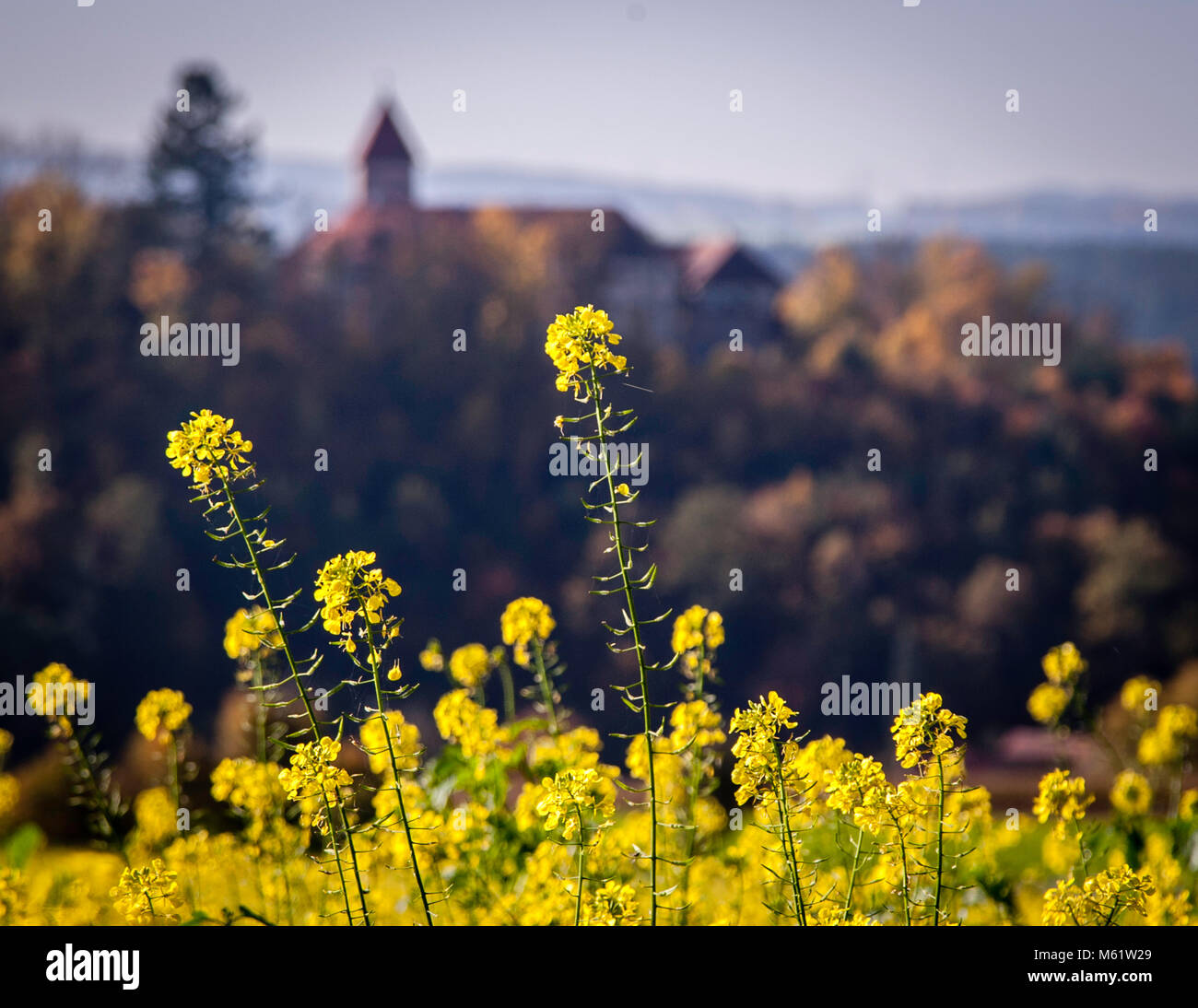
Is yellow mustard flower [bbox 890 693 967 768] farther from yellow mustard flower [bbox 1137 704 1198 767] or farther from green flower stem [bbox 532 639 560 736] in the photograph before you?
yellow mustard flower [bbox 1137 704 1198 767]

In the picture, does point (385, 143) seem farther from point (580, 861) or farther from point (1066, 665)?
point (580, 861)

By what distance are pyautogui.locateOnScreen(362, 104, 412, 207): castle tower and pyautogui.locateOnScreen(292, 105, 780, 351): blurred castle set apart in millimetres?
22

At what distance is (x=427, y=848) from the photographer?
2264mm

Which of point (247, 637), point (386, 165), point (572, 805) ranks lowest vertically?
point (572, 805)

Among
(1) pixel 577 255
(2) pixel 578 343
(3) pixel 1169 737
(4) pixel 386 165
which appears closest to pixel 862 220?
(1) pixel 577 255

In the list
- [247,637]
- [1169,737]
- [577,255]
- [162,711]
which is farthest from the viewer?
[577,255]

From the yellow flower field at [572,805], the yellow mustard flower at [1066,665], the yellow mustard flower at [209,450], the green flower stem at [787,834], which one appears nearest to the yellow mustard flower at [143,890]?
the yellow flower field at [572,805]

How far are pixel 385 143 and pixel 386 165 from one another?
507 mm

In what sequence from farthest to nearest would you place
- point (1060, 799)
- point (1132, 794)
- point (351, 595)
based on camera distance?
point (1132, 794), point (1060, 799), point (351, 595)

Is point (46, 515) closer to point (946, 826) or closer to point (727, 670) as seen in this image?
point (727, 670)

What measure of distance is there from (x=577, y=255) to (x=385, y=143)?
7.20 metres

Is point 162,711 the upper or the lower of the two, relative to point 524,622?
lower

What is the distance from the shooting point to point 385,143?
29922 mm

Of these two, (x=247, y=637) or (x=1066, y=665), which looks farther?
(x=1066, y=665)
